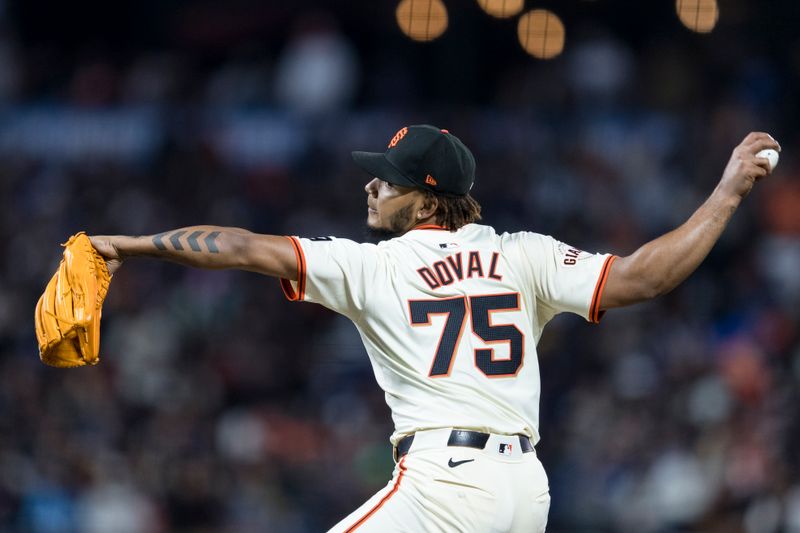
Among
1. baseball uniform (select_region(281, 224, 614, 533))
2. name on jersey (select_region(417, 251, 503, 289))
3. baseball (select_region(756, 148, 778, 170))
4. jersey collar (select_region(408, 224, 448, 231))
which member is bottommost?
baseball uniform (select_region(281, 224, 614, 533))

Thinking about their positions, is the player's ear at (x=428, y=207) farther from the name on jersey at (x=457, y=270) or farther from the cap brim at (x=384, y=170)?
the name on jersey at (x=457, y=270)

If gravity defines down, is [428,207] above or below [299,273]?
above

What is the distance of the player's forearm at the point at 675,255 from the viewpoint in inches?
151

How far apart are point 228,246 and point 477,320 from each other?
81 centimetres

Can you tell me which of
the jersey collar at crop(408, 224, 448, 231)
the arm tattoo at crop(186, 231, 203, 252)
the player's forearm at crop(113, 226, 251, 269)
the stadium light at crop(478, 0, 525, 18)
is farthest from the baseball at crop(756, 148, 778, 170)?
the stadium light at crop(478, 0, 525, 18)

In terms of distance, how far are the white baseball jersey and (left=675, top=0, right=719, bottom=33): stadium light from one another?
7.87 meters

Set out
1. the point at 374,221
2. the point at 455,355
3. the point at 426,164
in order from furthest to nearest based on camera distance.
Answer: the point at 374,221 < the point at 426,164 < the point at 455,355

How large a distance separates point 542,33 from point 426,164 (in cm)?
798

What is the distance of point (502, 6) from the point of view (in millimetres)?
11898

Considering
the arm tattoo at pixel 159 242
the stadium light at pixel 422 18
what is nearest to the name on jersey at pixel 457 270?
the arm tattoo at pixel 159 242

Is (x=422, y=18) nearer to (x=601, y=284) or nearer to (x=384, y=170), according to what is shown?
(x=384, y=170)

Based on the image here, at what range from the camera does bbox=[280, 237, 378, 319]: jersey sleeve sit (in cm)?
392

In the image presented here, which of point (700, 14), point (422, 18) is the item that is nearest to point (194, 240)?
point (700, 14)

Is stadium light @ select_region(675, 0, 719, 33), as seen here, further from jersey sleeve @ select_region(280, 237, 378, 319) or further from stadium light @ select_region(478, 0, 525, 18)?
jersey sleeve @ select_region(280, 237, 378, 319)
